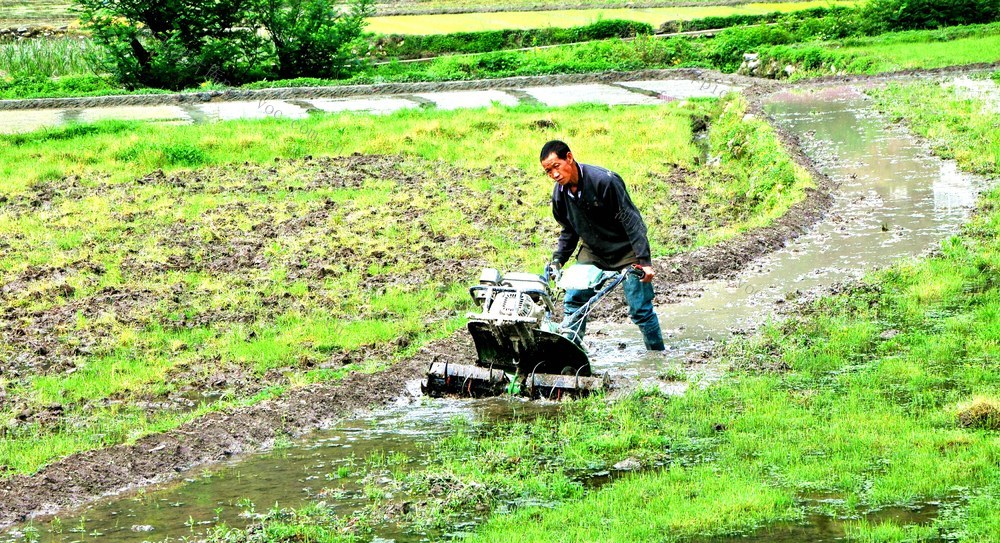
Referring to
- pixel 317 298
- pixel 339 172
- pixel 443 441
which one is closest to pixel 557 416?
pixel 443 441

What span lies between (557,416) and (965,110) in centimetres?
1445

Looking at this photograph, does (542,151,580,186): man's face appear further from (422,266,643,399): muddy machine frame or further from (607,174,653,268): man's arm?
(422,266,643,399): muddy machine frame

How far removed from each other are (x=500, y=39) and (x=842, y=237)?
28.4m

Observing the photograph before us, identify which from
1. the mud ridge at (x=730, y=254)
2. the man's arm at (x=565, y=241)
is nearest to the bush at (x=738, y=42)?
the mud ridge at (x=730, y=254)

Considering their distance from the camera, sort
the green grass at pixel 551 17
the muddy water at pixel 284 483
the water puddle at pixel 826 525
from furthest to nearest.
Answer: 1. the green grass at pixel 551 17
2. the muddy water at pixel 284 483
3. the water puddle at pixel 826 525

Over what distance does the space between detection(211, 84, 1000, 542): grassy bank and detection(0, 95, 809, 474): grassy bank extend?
269 cm

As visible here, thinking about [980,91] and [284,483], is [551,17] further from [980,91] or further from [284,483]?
[284,483]

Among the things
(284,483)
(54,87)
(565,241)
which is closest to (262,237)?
(565,241)

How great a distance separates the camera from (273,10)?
33.5 meters

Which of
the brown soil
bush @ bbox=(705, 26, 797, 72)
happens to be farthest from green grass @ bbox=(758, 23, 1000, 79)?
A: the brown soil

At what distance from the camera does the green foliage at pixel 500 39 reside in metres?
39.7

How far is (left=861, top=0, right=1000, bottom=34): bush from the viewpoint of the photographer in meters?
33.5

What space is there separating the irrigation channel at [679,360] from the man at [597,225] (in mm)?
640

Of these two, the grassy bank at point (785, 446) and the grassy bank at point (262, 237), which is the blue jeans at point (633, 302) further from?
the grassy bank at point (262, 237)
